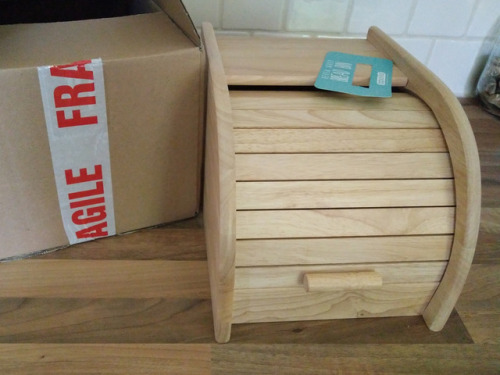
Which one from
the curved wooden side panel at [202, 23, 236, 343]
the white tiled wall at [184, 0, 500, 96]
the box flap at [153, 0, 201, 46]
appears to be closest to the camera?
the curved wooden side panel at [202, 23, 236, 343]

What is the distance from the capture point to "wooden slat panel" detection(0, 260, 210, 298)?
0.58 m

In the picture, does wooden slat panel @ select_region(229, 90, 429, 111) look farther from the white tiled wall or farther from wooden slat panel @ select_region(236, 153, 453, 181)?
the white tiled wall

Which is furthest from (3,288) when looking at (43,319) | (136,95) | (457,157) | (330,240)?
(457,157)

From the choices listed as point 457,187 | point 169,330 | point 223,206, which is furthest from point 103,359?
point 457,187

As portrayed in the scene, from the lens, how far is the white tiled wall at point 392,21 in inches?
32.0

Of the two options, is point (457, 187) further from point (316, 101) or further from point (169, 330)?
point (169, 330)

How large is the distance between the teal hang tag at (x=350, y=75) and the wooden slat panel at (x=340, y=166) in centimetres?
9

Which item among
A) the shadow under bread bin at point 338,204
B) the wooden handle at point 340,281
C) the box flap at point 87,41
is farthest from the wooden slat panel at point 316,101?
the wooden handle at point 340,281

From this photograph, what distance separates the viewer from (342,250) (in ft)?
1.70

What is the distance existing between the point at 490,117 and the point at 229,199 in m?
0.77

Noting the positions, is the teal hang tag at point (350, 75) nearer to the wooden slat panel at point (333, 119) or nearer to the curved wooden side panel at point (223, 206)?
the wooden slat panel at point (333, 119)

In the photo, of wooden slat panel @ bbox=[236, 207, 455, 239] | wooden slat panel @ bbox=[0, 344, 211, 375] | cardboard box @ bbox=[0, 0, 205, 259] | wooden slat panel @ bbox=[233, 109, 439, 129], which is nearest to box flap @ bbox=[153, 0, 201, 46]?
cardboard box @ bbox=[0, 0, 205, 259]

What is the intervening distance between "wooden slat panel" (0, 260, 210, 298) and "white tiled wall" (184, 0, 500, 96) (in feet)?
1.51

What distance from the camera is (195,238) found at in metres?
0.67
